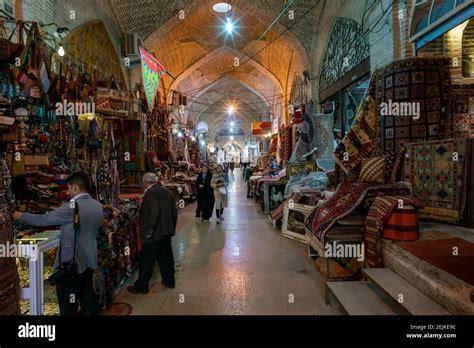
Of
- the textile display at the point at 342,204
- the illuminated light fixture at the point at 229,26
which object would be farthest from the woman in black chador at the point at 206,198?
the illuminated light fixture at the point at 229,26

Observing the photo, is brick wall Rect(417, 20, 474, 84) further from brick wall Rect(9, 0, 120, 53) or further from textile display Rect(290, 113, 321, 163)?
brick wall Rect(9, 0, 120, 53)

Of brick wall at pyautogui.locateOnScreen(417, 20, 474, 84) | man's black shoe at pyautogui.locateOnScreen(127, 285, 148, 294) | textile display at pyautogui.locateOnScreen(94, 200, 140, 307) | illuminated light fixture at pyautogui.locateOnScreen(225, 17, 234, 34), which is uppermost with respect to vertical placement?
illuminated light fixture at pyautogui.locateOnScreen(225, 17, 234, 34)

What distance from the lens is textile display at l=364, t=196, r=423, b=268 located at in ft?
10.6

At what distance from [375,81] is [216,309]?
4.90m

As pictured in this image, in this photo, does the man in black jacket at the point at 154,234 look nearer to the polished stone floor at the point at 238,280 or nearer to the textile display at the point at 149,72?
the polished stone floor at the point at 238,280

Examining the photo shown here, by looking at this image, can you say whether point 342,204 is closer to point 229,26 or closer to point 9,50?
point 9,50

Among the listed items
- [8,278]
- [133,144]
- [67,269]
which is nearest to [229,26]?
[133,144]

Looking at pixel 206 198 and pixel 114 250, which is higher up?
pixel 206 198

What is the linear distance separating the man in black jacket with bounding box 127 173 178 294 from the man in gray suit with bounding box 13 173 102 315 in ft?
3.36

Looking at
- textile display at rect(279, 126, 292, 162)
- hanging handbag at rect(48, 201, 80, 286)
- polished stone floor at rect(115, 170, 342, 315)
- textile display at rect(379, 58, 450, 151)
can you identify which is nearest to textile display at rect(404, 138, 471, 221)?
textile display at rect(379, 58, 450, 151)

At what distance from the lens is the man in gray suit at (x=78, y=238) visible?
7.91ft

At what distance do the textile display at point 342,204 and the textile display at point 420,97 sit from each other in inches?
59.4

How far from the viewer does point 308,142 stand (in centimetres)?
830

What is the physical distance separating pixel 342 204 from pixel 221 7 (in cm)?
965
